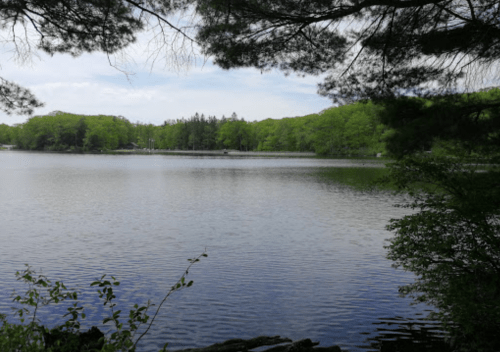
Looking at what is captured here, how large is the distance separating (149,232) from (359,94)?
11097 mm

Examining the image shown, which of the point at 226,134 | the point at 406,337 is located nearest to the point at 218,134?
the point at 226,134

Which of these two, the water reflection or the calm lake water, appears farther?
the calm lake water

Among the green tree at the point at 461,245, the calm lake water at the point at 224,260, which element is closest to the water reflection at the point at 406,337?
the calm lake water at the point at 224,260

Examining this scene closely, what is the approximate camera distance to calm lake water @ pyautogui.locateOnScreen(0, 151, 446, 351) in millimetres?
7688

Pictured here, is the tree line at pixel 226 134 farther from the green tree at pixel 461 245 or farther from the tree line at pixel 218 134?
the green tree at pixel 461 245

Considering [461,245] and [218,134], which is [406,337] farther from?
[218,134]

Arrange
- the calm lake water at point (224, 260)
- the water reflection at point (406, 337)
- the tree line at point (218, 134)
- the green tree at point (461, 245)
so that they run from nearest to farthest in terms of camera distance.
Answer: the green tree at point (461, 245), the water reflection at point (406, 337), the calm lake water at point (224, 260), the tree line at point (218, 134)

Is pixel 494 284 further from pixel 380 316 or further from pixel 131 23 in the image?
pixel 131 23

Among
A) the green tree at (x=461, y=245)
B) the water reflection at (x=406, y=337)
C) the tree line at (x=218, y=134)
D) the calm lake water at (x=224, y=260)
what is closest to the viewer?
the green tree at (x=461, y=245)

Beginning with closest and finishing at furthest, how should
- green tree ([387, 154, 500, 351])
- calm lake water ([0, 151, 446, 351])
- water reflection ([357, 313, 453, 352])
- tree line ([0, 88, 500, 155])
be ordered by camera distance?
1. green tree ([387, 154, 500, 351])
2. water reflection ([357, 313, 453, 352])
3. calm lake water ([0, 151, 446, 351])
4. tree line ([0, 88, 500, 155])

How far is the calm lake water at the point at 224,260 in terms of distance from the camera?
7.69m

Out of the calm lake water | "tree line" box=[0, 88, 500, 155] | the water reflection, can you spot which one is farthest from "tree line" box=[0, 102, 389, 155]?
the water reflection

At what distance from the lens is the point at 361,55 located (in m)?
6.24

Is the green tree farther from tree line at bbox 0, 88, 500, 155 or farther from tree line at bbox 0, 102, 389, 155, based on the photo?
tree line at bbox 0, 102, 389, 155
